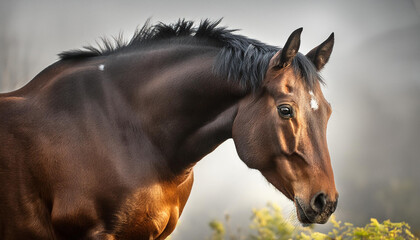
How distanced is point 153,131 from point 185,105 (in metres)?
0.21

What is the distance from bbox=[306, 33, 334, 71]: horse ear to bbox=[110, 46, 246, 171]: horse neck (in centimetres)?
43

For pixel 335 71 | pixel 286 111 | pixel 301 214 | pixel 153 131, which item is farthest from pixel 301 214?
pixel 335 71

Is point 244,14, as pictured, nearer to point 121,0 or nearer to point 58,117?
point 121,0

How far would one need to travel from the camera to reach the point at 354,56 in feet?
14.4

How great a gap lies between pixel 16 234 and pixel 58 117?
60 cm

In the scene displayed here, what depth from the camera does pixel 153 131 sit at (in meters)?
1.98

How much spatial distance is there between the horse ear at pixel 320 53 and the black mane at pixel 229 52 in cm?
14

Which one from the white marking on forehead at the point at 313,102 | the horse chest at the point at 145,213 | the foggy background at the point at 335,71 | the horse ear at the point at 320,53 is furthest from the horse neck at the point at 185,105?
the foggy background at the point at 335,71

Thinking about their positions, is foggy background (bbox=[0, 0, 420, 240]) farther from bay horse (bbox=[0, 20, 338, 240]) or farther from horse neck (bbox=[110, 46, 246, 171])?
horse neck (bbox=[110, 46, 246, 171])

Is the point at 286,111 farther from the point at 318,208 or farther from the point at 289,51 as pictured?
the point at 318,208

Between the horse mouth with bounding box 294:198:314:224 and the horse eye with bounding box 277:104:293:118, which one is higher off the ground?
the horse eye with bounding box 277:104:293:118

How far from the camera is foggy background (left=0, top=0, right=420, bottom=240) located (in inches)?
169

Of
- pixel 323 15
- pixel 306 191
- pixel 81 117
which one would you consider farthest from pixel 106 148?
pixel 323 15

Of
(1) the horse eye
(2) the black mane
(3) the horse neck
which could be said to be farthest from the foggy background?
(1) the horse eye
